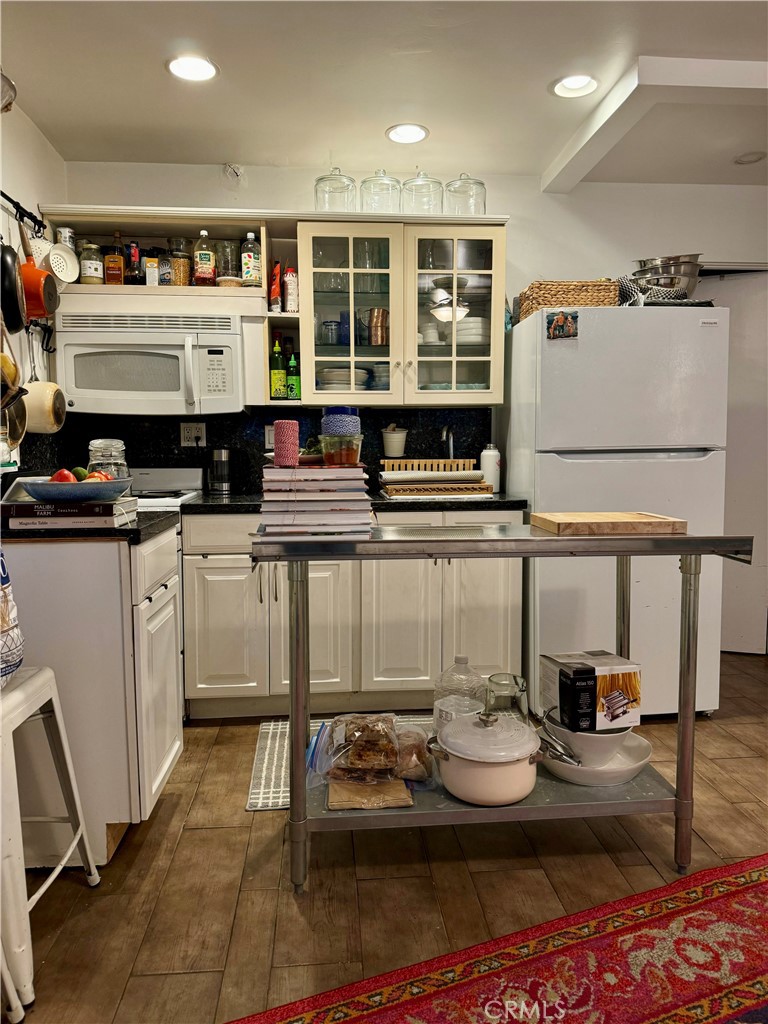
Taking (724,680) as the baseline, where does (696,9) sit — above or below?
above

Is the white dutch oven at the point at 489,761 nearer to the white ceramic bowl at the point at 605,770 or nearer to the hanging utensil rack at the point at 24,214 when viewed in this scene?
the white ceramic bowl at the point at 605,770

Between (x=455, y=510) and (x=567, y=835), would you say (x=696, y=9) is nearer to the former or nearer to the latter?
(x=455, y=510)

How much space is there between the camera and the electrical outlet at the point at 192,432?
3.27 m

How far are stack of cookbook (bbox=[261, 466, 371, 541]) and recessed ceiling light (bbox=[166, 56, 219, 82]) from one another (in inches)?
66.5

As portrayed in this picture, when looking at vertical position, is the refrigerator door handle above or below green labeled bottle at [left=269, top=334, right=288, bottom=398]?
below

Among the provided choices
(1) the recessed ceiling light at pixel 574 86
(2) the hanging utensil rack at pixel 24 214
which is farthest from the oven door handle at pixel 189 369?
(1) the recessed ceiling light at pixel 574 86

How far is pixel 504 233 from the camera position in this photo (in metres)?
3.02

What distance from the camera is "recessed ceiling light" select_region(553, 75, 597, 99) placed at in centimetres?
244

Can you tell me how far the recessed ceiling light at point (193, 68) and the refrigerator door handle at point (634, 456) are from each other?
1.89 meters

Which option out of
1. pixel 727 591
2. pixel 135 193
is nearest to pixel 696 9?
pixel 135 193

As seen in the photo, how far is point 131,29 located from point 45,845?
246 cm

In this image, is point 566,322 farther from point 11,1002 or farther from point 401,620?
point 11,1002

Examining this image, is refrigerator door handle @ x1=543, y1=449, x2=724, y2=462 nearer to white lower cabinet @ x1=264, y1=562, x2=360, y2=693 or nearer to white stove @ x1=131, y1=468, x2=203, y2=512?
white lower cabinet @ x1=264, y1=562, x2=360, y2=693

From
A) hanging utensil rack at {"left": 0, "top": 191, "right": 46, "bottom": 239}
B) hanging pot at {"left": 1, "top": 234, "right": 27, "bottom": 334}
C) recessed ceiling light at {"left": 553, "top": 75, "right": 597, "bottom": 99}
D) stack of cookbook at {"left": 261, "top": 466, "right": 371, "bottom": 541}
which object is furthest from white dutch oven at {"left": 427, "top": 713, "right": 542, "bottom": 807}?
hanging utensil rack at {"left": 0, "top": 191, "right": 46, "bottom": 239}
